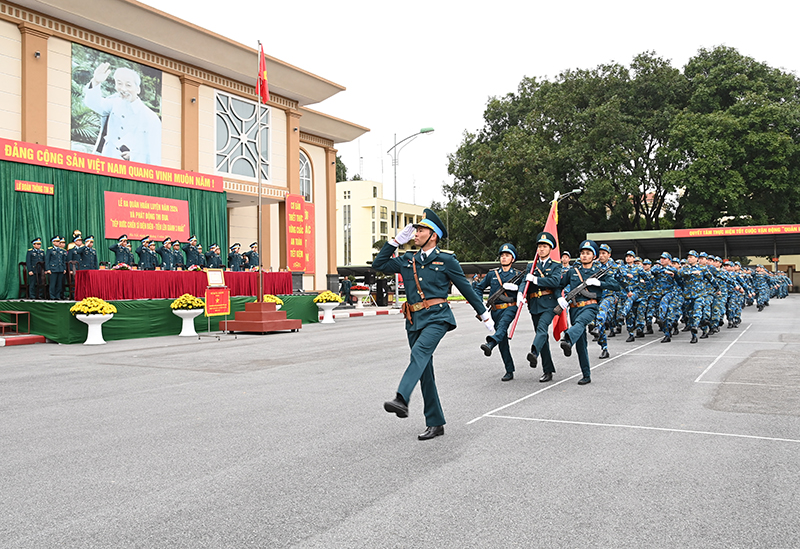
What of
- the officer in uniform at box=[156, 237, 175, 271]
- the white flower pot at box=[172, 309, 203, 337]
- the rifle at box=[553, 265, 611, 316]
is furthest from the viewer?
the officer in uniform at box=[156, 237, 175, 271]

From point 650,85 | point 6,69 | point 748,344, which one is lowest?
point 748,344

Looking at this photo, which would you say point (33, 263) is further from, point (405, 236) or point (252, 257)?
point (405, 236)

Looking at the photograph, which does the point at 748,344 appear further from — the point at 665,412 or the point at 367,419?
the point at 367,419

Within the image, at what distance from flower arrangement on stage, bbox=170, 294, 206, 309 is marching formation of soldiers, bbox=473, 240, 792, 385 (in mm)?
9668

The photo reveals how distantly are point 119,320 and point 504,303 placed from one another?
11.2 metres

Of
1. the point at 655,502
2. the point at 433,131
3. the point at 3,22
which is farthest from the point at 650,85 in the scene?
the point at 655,502

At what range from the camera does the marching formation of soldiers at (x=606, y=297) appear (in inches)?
352

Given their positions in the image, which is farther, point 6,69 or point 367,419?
point 6,69

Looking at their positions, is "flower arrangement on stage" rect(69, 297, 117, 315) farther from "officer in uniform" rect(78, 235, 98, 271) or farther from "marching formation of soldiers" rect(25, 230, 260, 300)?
"officer in uniform" rect(78, 235, 98, 271)

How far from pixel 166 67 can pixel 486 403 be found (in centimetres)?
2168

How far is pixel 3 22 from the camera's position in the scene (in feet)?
64.3

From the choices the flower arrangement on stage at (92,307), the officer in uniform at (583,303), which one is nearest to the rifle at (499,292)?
the officer in uniform at (583,303)

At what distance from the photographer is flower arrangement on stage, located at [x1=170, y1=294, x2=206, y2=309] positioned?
17547 mm

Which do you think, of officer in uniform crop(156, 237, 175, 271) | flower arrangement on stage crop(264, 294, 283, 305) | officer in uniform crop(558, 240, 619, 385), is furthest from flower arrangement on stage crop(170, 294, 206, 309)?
officer in uniform crop(558, 240, 619, 385)
